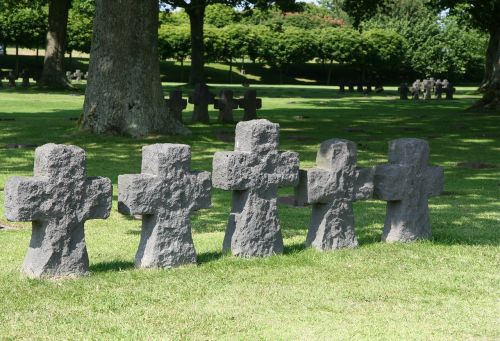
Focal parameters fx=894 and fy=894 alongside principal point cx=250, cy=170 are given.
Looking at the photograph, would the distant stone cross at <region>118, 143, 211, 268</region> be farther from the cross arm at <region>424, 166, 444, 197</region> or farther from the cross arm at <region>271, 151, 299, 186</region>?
the cross arm at <region>424, 166, 444, 197</region>

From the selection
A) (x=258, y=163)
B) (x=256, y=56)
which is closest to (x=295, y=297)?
(x=258, y=163)

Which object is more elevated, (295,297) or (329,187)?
(329,187)

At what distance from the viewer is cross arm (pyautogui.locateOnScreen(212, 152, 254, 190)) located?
25.9ft

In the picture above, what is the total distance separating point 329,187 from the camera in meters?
8.42

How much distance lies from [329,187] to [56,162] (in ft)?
8.77

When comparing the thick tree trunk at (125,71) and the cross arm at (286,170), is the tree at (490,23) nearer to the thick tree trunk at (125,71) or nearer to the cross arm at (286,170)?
the thick tree trunk at (125,71)

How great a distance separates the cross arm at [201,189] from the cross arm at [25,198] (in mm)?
1359

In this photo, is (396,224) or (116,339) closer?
(116,339)

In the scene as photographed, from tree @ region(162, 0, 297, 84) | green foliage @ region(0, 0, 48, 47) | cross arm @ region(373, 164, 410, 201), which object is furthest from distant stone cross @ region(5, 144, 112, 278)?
green foliage @ region(0, 0, 48, 47)

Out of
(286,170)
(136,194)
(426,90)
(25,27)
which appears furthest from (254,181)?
(25,27)

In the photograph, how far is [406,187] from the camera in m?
8.91

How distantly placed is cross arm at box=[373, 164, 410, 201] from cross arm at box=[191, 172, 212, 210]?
1.88 m

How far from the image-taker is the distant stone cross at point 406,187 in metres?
8.83

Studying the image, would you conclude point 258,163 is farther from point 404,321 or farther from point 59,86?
point 59,86
